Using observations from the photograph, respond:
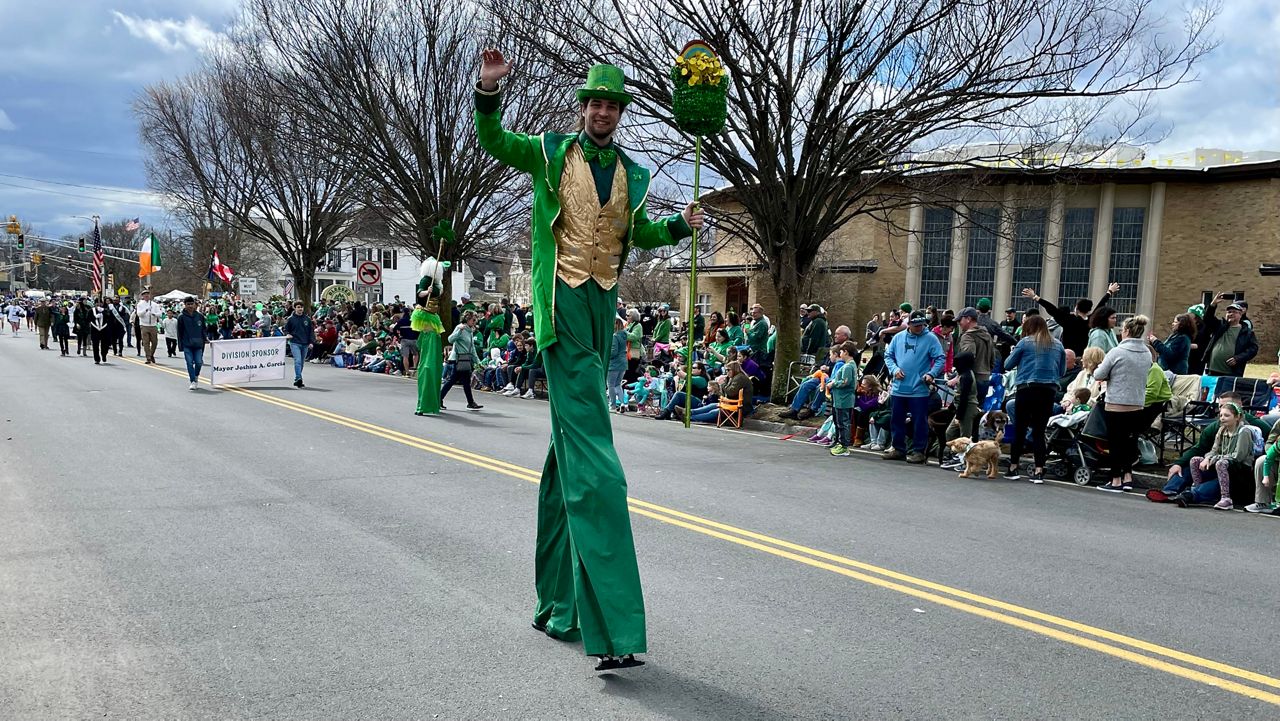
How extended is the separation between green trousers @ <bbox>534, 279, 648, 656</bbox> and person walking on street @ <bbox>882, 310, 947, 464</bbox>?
25.0 feet

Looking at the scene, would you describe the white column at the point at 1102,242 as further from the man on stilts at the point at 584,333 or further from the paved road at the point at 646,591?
the man on stilts at the point at 584,333

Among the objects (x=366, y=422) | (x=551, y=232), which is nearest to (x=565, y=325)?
(x=551, y=232)

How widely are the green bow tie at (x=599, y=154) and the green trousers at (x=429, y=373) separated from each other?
10.4 metres

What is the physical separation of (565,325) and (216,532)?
145 inches

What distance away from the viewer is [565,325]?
164 inches

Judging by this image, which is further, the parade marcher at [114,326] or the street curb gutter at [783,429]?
the parade marcher at [114,326]

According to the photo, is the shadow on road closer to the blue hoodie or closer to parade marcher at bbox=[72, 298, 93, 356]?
the blue hoodie

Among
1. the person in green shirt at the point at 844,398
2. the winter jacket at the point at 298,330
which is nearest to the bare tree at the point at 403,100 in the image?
the winter jacket at the point at 298,330

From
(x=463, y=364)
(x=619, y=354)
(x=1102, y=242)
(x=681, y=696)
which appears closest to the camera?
(x=681, y=696)

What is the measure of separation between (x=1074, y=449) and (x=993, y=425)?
51.3 inches

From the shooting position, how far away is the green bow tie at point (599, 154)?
4.30 m

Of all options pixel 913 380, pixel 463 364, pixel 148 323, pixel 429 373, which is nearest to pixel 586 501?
pixel 913 380

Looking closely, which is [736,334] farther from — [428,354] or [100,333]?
[100,333]

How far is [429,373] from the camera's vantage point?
14453 millimetres
